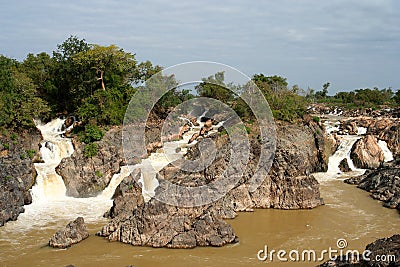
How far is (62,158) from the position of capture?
70.7 ft

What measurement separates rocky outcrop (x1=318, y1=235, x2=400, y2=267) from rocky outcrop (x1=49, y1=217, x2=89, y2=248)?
30.3 ft

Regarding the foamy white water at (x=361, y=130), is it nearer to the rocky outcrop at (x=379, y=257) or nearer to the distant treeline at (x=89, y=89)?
the distant treeline at (x=89, y=89)

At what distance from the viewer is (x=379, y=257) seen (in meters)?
6.49

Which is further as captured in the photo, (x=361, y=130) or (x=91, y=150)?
(x=361, y=130)

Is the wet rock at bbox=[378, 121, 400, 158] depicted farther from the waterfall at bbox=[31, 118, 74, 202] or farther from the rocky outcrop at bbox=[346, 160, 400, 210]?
the waterfall at bbox=[31, 118, 74, 202]

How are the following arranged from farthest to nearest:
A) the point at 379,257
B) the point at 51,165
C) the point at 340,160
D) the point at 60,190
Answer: the point at 340,160, the point at 51,165, the point at 60,190, the point at 379,257

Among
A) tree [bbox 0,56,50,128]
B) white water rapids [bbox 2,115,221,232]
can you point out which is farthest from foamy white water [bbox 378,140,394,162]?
tree [bbox 0,56,50,128]

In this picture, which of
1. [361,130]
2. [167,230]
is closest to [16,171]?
[167,230]

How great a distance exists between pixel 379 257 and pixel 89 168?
16.9 metres

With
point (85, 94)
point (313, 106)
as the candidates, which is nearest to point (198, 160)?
point (85, 94)

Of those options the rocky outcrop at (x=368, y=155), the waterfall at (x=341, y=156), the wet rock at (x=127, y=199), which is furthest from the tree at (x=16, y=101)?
the rocky outcrop at (x=368, y=155)

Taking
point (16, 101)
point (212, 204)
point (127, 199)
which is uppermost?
point (16, 101)

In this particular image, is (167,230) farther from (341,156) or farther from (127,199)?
(341,156)

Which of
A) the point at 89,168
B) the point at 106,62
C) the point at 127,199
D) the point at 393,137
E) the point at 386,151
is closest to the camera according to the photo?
the point at 127,199
